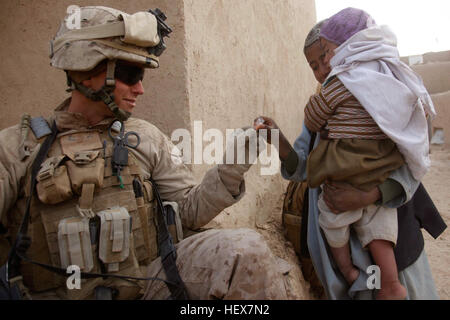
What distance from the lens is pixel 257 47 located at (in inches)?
136

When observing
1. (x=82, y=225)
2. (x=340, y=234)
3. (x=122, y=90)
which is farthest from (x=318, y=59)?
(x=82, y=225)

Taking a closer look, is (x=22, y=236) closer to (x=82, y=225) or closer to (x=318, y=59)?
(x=82, y=225)

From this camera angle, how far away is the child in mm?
1641

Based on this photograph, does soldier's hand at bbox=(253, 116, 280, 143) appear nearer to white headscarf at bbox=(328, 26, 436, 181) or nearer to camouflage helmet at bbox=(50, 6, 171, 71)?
white headscarf at bbox=(328, 26, 436, 181)

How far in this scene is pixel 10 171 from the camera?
160 cm

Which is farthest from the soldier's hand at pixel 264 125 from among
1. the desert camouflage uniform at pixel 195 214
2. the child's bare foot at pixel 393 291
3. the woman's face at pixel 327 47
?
the child's bare foot at pixel 393 291

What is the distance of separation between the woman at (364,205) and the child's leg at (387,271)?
70mm

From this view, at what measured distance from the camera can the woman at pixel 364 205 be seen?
173 centimetres

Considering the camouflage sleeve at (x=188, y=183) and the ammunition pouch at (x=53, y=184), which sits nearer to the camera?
the ammunition pouch at (x=53, y=184)

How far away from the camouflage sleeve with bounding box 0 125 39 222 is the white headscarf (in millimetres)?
1396

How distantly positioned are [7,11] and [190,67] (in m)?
1.28

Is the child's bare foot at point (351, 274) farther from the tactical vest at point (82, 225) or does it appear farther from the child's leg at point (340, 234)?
the tactical vest at point (82, 225)
